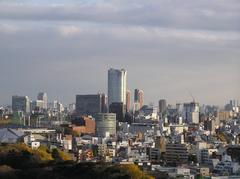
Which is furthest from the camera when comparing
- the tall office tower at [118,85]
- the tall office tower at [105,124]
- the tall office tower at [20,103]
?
the tall office tower at [118,85]

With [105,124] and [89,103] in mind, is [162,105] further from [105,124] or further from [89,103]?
[105,124]

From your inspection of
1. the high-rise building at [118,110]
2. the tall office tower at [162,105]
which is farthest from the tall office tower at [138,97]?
the high-rise building at [118,110]

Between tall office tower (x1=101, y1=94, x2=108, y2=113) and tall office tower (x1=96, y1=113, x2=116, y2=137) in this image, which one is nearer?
tall office tower (x1=96, y1=113, x2=116, y2=137)

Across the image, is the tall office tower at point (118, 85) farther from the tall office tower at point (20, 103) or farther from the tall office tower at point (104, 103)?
the tall office tower at point (20, 103)

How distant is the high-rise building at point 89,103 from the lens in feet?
186

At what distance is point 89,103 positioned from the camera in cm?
5781

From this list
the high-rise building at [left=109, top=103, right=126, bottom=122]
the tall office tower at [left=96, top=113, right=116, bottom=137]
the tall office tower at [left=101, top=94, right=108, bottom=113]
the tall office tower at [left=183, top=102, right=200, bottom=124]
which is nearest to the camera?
the tall office tower at [left=96, top=113, right=116, bottom=137]

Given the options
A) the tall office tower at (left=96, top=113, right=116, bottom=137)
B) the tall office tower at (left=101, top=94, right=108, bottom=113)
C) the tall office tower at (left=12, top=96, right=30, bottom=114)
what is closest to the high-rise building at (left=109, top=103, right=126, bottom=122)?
the tall office tower at (left=101, top=94, right=108, bottom=113)

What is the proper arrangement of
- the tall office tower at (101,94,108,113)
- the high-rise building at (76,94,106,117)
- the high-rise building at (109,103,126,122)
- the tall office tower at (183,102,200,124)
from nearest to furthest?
the high-rise building at (109,103,126,122)
the tall office tower at (183,102,200,124)
the tall office tower at (101,94,108,113)
the high-rise building at (76,94,106,117)

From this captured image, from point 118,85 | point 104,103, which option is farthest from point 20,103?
point 104,103

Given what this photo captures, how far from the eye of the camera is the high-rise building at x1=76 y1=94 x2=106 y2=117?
2235 inches

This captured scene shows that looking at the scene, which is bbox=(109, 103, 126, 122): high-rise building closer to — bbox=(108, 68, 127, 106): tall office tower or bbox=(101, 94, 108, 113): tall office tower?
bbox=(101, 94, 108, 113): tall office tower

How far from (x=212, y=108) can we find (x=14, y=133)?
44.1 metres

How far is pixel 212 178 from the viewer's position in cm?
1678
